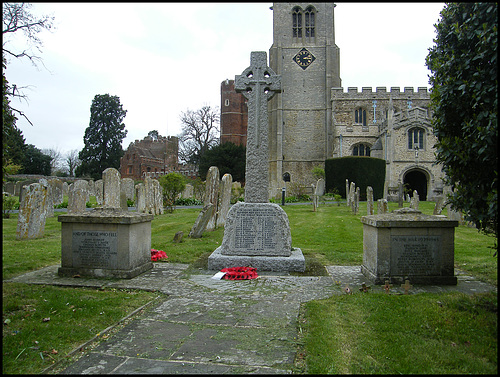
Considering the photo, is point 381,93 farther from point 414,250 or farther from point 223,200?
point 414,250

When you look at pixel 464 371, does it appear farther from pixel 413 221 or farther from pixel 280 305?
pixel 413 221

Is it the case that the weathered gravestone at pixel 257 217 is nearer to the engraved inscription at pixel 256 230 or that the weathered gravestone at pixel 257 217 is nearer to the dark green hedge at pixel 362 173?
the engraved inscription at pixel 256 230

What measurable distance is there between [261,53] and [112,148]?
141 ft

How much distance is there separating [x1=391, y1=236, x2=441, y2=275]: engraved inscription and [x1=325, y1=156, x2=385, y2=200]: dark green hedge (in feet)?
83.2

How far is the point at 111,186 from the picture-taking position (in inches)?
490

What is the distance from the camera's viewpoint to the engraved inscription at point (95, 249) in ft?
17.3

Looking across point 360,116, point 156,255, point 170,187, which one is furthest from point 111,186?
point 360,116

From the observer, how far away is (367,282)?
5.14m

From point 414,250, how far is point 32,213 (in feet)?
29.5

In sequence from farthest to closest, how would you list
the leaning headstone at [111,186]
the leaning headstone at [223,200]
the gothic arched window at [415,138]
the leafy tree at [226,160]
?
1. the leafy tree at [226,160]
2. the gothic arched window at [415,138]
3. the leaning headstone at [111,186]
4. the leaning headstone at [223,200]

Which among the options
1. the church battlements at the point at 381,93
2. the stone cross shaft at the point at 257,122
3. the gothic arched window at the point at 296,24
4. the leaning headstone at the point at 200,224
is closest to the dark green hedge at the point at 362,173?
the church battlements at the point at 381,93

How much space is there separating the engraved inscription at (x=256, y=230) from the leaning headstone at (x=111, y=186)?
771 cm

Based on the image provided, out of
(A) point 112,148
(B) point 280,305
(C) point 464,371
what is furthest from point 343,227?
(A) point 112,148

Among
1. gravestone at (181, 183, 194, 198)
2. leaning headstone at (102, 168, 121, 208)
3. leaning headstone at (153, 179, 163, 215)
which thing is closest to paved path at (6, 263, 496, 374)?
leaning headstone at (102, 168, 121, 208)
